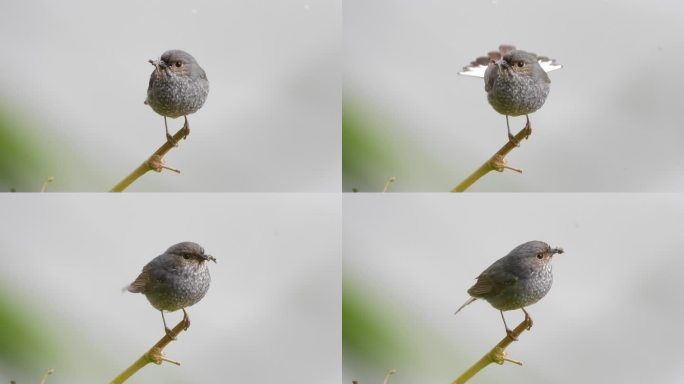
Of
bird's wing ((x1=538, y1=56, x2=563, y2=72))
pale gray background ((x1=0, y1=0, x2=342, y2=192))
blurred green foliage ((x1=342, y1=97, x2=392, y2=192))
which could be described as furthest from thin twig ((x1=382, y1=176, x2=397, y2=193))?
bird's wing ((x1=538, y1=56, x2=563, y2=72))

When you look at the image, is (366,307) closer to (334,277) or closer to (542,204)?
(334,277)

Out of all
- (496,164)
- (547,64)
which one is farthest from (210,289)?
(547,64)

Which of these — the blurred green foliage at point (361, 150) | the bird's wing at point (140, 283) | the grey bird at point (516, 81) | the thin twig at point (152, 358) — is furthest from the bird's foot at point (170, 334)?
the grey bird at point (516, 81)

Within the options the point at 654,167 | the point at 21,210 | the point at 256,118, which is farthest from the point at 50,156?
the point at 654,167

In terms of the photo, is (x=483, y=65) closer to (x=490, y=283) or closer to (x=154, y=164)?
(x=490, y=283)

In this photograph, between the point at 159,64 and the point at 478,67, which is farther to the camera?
the point at 478,67

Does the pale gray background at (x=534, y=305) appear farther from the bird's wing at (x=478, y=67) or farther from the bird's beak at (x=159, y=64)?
the bird's beak at (x=159, y=64)

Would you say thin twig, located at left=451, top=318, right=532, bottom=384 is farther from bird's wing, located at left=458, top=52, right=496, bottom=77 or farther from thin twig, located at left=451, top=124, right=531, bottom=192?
bird's wing, located at left=458, top=52, right=496, bottom=77
